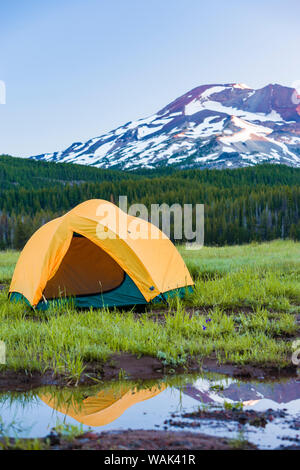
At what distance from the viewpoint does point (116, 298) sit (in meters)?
11.2

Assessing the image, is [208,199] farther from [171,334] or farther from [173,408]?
[173,408]

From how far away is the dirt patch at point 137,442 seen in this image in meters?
3.70

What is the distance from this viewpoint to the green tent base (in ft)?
33.3

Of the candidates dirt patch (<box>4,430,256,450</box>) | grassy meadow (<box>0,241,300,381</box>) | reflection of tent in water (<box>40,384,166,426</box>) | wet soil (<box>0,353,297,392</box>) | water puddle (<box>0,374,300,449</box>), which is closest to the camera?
dirt patch (<box>4,430,256,450</box>)

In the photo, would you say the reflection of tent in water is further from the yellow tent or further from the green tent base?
the green tent base

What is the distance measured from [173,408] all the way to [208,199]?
391ft

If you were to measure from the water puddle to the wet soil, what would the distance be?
0.68 feet

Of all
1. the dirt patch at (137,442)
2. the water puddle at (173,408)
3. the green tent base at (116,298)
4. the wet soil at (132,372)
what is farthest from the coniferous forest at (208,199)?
the dirt patch at (137,442)

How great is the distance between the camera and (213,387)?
5.47 meters

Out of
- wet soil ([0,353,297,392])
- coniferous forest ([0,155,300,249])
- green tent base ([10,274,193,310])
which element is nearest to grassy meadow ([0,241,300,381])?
wet soil ([0,353,297,392])

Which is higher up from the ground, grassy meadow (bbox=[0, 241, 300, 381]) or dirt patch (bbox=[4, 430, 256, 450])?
dirt patch (bbox=[4, 430, 256, 450])

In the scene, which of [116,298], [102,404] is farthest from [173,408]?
[116,298]

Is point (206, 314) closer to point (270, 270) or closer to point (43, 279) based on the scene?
point (43, 279)
